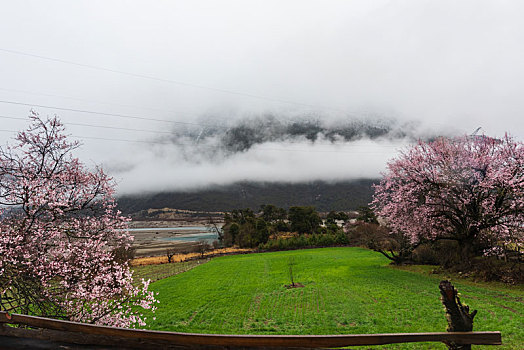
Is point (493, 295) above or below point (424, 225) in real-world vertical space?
below

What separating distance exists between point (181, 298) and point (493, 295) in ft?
63.5

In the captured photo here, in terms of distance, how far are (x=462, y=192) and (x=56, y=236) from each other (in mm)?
23251

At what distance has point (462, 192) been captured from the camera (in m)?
18.5

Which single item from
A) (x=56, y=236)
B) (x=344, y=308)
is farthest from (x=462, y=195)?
(x=56, y=236)

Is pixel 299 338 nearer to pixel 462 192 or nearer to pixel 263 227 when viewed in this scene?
pixel 462 192

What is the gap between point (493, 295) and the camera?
43.8 feet

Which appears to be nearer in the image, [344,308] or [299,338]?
[299,338]

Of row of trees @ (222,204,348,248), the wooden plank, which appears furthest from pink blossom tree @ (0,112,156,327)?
row of trees @ (222,204,348,248)

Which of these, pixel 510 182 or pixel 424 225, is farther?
pixel 424 225

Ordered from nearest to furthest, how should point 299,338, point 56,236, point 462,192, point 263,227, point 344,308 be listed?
1. point 299,338
2. point 56,236
3. point 344,308
4. point 462,192
5. point 263,227

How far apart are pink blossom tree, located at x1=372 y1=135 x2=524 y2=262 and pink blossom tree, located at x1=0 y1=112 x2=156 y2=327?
20146mm

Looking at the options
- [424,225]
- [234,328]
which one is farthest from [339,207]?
[234,328]

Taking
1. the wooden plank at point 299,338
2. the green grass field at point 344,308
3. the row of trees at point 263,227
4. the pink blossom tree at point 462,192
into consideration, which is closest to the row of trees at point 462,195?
the pink blossom tree at point 462,192

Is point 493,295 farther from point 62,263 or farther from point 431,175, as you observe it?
point 62,263
